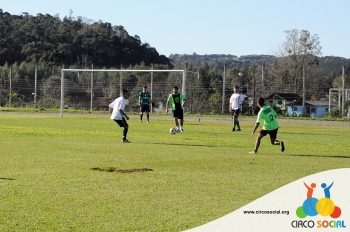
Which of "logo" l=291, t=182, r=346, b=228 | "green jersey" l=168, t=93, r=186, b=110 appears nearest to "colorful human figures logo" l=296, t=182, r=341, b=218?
"logo" l=291, t=182, r=346, b=228

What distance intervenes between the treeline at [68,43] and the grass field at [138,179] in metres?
76.3

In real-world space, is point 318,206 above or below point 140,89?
below

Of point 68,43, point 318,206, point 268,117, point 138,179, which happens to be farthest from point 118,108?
point 68,43

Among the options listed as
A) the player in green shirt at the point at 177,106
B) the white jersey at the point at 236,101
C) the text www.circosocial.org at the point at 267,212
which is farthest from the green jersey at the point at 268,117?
the text www.circosocial.org at the point at 267,212

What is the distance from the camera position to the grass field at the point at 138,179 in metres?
9.02

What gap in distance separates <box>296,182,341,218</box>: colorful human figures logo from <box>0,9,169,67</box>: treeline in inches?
3523

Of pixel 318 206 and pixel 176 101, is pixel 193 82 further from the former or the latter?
pixel 318 206

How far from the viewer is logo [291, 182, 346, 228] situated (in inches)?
237

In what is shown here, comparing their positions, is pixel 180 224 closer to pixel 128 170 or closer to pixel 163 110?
pixel 128 170

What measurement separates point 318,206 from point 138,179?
674cm

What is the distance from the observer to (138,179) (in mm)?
12539

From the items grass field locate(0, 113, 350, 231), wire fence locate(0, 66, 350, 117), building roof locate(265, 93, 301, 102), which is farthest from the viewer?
building roof locate(265, 93, 301, 102)

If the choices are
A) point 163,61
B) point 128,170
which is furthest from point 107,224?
point 163,61

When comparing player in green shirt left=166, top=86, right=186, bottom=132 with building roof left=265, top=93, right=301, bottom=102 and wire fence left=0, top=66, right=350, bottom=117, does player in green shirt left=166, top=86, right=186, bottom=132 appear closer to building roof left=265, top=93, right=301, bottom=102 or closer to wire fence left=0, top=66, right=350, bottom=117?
wire fence left=0, top=66, right=350, bottom=117
